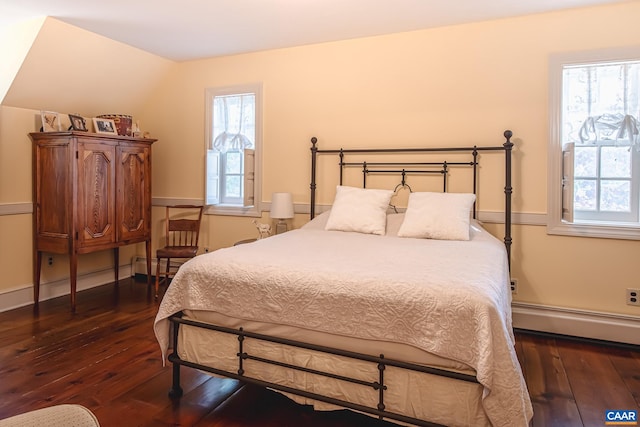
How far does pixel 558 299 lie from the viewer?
310cm

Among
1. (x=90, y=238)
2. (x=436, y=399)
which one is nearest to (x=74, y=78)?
(x=90, y=238)

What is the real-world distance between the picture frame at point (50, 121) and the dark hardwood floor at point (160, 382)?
163 cm

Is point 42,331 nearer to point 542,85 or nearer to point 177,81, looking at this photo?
point 177,81

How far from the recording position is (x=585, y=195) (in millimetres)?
3096

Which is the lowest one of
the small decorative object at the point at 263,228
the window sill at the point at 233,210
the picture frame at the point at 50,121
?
the small decorative object at the point at 263,228

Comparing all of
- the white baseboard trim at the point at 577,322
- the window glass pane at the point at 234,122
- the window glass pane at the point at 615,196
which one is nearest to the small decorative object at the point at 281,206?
the window glass pane at the point at 234,122

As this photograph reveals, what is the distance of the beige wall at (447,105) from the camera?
299 centimetres

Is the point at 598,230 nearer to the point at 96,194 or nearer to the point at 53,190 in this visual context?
the point at 96,194

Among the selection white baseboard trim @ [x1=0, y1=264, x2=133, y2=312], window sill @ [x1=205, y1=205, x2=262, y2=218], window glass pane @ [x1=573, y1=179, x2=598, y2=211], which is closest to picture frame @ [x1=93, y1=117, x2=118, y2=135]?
window sill @ [x1=205, y1=205, x2=262, y2=218]

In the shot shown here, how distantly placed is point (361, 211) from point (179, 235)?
2.31m

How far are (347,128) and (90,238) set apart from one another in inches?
97.7

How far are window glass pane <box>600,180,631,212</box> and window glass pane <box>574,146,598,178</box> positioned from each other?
11cm

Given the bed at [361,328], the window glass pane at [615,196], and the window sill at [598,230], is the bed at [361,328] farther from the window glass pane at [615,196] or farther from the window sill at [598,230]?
the window glass pane at [615,196]

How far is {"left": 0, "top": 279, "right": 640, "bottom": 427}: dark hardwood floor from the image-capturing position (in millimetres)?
2004
